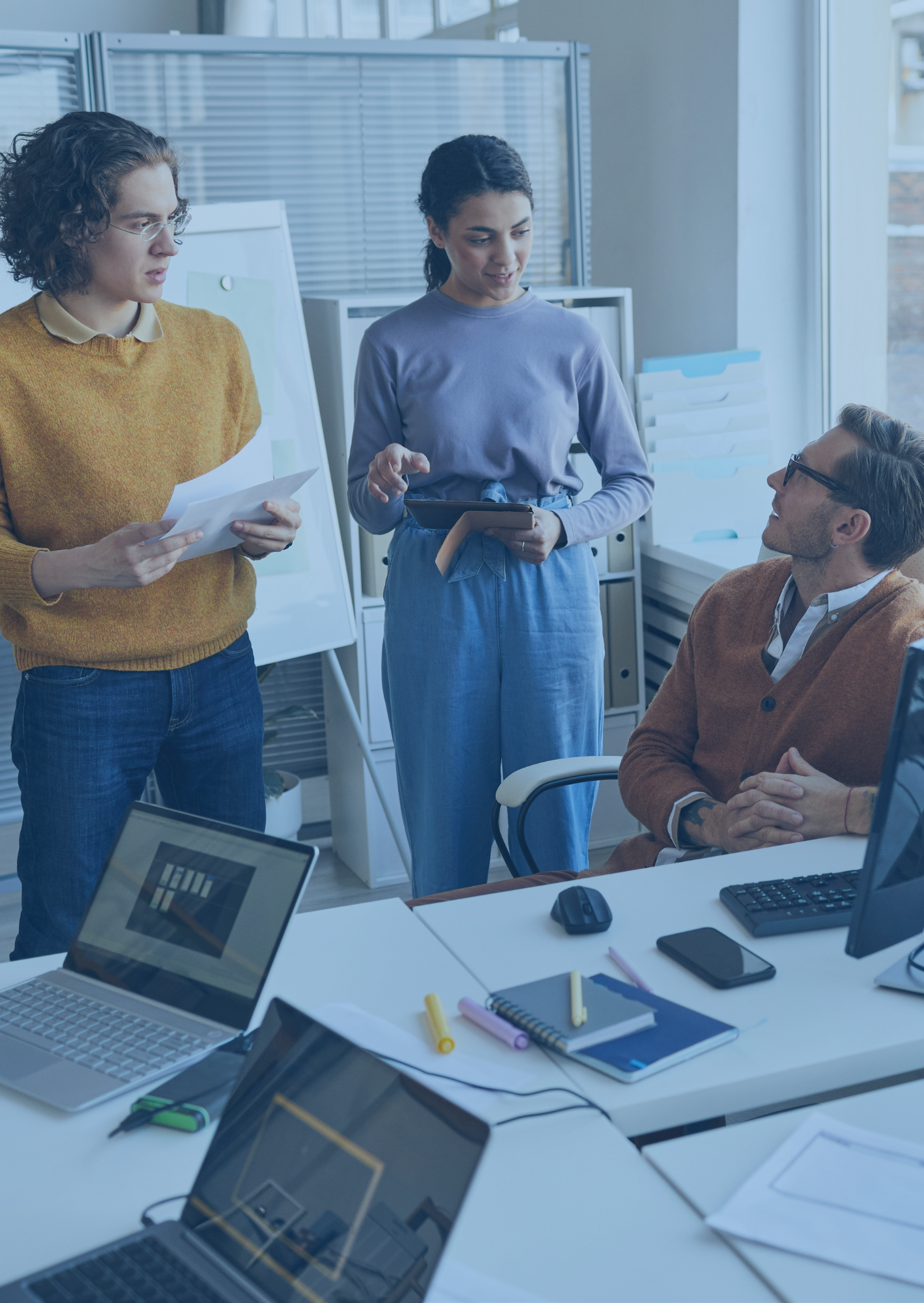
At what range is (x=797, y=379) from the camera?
3.38 meters

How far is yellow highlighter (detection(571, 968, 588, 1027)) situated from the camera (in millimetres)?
1106

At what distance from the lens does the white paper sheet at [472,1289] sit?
812 millimetres

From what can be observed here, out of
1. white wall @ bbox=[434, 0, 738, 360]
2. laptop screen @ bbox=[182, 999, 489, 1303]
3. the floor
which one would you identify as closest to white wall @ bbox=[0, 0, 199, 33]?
white wall @ bbox=[434, 0, 738, 360]

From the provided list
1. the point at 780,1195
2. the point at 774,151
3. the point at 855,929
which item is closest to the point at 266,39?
the point at 774,151

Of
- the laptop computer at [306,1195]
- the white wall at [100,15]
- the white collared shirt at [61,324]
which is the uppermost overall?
the white wall at [100,15]

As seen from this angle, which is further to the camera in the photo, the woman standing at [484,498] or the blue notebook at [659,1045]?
the woman standing at [484,498]

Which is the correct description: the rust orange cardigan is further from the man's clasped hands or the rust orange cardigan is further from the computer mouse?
the computer mouse

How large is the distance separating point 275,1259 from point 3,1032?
0.48 metres

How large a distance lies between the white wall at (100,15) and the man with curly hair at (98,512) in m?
3.95

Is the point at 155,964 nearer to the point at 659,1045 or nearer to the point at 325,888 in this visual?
the point at 659,1045

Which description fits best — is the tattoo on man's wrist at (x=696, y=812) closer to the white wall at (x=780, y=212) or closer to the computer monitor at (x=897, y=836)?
the computer monitor at (x=897, y=836)

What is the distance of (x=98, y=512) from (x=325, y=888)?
5.84ft

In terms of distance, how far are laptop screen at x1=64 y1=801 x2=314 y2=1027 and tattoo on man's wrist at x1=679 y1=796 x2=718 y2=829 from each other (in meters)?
0.78

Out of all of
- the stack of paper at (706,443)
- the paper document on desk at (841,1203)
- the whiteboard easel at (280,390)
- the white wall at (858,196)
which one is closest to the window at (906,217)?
the white wall at (858,196)
